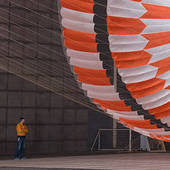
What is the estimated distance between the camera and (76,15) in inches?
495

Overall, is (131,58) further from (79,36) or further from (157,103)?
(157,103)

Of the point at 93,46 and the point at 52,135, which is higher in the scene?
the point at 93,46

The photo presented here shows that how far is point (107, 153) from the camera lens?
2481 centimetres

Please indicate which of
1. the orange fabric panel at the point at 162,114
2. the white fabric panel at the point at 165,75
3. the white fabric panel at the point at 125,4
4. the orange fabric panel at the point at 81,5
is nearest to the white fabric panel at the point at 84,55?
the orange fabric panel at the point at 81,5

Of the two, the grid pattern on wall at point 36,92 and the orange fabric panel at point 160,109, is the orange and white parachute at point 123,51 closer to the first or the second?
the orange fabric panel at point 160,109

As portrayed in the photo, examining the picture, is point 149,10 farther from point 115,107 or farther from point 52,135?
point 52,135

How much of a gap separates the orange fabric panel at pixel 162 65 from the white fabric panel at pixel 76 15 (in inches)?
68.3

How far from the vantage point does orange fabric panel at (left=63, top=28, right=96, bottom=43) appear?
12.9 m

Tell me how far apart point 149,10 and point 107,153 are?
1354 cm

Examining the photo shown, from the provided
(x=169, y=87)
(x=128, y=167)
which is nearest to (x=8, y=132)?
(x=128, y=167)

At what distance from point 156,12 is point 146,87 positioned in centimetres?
172

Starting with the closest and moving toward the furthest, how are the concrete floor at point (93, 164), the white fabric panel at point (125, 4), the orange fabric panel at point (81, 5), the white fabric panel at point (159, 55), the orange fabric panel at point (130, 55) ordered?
the white fabric panel at point (125, 4), the orange fabric panel at point (130, 55), the orange fabric panel at point (81, 5), the white fabric panel at point (159, 55), the concrete floor at point (93, 164)

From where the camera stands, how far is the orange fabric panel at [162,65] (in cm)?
1259


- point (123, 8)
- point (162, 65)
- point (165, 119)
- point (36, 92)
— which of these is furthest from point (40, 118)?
point (123, 8)
